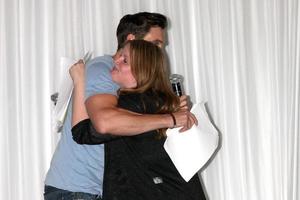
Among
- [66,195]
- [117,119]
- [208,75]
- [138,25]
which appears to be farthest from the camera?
[208,75]

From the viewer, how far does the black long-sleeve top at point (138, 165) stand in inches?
55.4

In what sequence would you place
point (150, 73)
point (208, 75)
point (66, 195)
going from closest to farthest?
point (150, 73)
point (66, 195)
point (208, 75)

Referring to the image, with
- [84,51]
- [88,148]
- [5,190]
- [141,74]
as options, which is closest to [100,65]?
[141,74]

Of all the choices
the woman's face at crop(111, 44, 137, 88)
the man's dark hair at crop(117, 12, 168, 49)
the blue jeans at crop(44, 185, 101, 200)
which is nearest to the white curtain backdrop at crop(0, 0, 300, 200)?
the man's dark hair at crop(117, 12, 168, 49)

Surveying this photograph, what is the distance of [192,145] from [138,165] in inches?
7.8

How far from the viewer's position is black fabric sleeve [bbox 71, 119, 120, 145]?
55.9 inches

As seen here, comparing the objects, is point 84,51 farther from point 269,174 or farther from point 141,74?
point 269,174

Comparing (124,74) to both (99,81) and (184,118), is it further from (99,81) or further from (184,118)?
(184,118)

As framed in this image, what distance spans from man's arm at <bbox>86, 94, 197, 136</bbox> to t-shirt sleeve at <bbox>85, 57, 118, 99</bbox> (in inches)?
1.0

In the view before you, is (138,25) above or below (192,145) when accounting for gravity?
above

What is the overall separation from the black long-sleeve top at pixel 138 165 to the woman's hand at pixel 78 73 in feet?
0.50

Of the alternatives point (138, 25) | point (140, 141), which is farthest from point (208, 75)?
point (140, 141)

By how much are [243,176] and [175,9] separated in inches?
30.5

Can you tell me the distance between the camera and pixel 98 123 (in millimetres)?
1368
